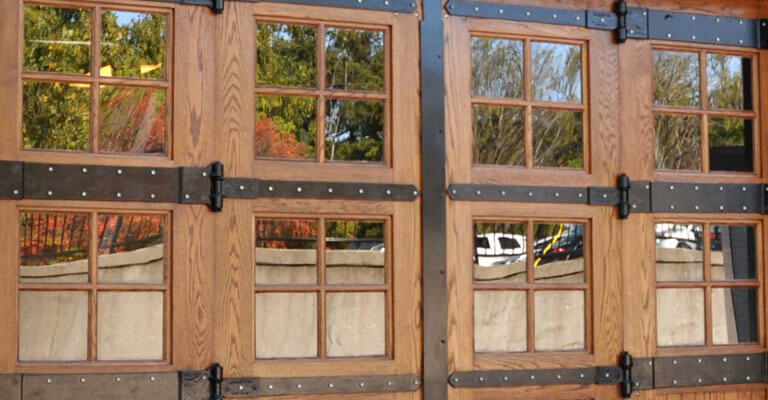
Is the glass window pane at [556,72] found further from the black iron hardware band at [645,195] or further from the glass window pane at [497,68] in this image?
the black iron hardware band at [645,195]

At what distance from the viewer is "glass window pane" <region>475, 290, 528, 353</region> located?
179 inches

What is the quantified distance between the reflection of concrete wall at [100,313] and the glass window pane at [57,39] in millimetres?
765

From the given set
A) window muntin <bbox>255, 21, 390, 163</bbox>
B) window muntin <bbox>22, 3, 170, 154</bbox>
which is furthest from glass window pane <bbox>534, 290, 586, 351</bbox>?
window muntin <bbox>22, 3, 170, 154</bbox>

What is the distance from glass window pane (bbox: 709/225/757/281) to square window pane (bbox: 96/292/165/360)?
2.58 m

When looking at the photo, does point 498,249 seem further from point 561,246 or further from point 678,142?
point 678,142

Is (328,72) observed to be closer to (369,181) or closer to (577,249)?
(369,181)

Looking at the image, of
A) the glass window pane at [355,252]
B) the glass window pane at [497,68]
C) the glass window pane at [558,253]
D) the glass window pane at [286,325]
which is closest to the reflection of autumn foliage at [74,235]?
the glass window pane at [286,325]

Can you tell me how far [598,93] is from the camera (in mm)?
4773

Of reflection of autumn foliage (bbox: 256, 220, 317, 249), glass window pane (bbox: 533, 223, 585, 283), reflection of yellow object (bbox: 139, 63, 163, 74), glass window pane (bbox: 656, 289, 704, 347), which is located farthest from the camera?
glass window pane (bbox: 656, 289, 704, 347)

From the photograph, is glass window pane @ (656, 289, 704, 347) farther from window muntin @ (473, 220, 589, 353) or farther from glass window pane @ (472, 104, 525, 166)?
glass window pane @ (472, 104, 525, 166)

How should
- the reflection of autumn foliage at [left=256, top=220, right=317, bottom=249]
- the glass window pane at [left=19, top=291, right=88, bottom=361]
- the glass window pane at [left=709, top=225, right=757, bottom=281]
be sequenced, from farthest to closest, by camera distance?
1. the glass window pane at [left=709, top=225, right=757, bottom=281]
2. the reflection of autumn foliage at [left=256, top=220, right=317, bottom=249]
3. the glass window pane at [left=19, top=291, right=88, bottom=361]

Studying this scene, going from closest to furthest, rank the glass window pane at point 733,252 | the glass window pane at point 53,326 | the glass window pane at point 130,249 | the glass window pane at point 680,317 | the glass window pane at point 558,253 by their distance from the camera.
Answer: the glass window pane at point 53,326, the glass window pane at point 130,249, the glass window pane at point 558,253, the glass window pane at point 680,317, the glass window pane at point 733,252

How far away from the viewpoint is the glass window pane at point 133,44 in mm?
4129

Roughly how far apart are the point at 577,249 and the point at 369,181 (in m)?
→ 1.03
